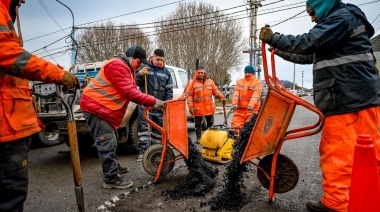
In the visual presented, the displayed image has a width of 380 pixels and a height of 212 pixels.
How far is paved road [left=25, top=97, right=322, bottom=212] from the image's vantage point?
118 inches

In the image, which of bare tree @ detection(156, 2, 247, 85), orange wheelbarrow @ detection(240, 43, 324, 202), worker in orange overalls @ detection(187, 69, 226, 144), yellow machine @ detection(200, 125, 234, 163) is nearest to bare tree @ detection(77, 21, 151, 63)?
bare tree @ detection(156, 2, 247, 85)

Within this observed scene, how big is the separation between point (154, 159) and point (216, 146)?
115 centimetres

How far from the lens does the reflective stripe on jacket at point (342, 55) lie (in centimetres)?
222

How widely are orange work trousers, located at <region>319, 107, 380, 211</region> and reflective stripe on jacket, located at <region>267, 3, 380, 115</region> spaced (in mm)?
75

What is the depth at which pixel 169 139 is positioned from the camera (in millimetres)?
3340

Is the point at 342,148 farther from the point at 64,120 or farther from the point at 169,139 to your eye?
the point at 64,120

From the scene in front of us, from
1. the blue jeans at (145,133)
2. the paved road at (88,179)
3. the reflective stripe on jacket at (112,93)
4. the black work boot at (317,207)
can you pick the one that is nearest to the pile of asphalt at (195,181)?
the paved road at (88,179)

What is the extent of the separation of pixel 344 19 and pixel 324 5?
0.25 metres

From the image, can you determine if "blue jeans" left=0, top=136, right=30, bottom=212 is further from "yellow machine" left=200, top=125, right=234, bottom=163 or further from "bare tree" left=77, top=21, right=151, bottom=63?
"bare tree" left=77, top=21, right=151, bottom=63

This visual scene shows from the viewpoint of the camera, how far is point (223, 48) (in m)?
28.3

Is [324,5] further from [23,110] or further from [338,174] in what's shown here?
[23,110]

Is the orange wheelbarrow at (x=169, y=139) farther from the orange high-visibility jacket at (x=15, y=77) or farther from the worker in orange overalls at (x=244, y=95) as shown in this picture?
the worker in orange overalls at (x=244, y=95)

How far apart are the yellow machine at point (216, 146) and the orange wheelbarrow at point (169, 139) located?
98 centimetres

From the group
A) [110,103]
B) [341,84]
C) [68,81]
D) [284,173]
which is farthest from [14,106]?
[341,84]
